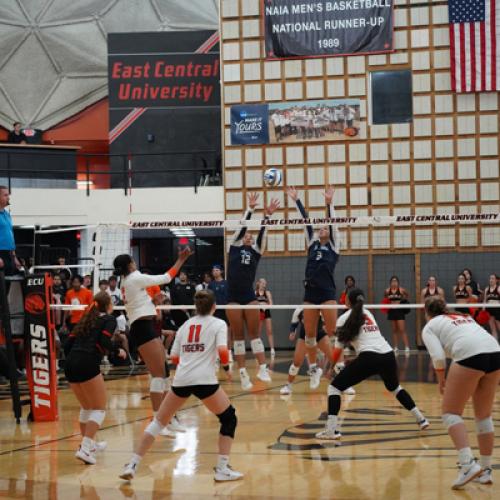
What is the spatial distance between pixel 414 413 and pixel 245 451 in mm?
1784

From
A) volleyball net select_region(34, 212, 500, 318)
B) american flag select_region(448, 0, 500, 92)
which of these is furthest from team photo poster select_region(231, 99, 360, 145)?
american flag select_region(448, 0, 500, 92)

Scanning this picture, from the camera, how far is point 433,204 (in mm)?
20203

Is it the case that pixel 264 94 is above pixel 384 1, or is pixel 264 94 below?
Answer: below

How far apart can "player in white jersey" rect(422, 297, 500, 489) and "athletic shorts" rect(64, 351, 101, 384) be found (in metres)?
3.02

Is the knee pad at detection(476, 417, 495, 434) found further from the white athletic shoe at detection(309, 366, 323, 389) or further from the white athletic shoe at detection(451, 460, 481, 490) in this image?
the white athletic shoe at detection(309, 366, 323, 389)

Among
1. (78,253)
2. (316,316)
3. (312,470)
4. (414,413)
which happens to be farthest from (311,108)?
(312,470)

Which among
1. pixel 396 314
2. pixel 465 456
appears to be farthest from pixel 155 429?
pixel 396 314

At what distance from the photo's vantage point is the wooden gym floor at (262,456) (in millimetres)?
6938

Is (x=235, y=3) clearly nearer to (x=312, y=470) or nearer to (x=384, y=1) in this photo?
(x=384, y=1)

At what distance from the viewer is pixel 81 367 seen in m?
8.38

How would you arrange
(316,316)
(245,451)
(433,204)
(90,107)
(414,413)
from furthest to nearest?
(90,107), (433,204), (316,316), (414,413), (245,451)

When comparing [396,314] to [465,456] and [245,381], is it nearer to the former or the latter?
[245,381]

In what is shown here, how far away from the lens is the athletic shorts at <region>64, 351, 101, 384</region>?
8.38 meters

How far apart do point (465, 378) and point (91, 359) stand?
11.0 ft
